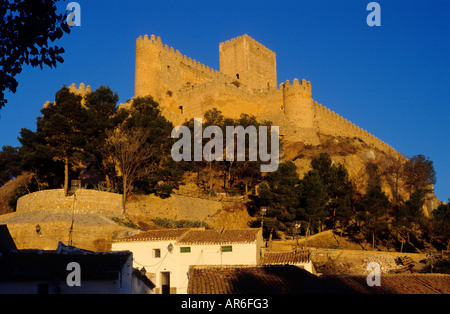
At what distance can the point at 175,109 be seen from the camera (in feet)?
150

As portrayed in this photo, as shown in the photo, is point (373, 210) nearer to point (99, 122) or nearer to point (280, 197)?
point (280, 197)

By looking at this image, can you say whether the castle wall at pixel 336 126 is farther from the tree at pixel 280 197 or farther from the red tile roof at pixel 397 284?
the red tile roof at pixel 397 284

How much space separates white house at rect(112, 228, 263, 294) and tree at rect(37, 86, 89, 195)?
8371mm

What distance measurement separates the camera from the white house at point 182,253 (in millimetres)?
20328

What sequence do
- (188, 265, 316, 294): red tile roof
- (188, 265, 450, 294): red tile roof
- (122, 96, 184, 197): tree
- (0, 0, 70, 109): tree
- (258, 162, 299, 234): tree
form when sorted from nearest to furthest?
(0, 0, 70, 109): tree → (188, 265, 316, 294): red tile roof → (188, 265, 450, 294): red tile roof → (258, 162, 299, 234): tree → (122, 96, 184, 197): tree

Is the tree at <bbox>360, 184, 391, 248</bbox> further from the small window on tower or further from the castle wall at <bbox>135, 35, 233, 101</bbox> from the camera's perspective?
the castle wall at <bbox>135, 35, 233, 101</bbox>

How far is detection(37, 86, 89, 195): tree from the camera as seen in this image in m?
27.5

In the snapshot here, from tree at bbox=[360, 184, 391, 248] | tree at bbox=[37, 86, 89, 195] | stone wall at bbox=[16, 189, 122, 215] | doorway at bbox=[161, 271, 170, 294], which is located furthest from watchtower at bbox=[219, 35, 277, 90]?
doorway at bbox=[161, 271, 170, 294]

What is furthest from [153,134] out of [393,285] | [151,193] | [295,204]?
[393,285]

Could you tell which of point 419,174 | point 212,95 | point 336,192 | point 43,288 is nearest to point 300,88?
point 212,95

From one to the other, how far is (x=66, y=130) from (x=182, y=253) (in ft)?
36.8

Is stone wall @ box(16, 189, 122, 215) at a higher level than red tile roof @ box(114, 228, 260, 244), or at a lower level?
higher

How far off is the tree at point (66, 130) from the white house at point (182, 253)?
330 inches

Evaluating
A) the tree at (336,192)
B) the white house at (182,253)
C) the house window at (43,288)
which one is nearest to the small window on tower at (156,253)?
the white house at (182,253)
